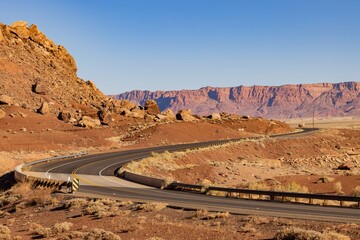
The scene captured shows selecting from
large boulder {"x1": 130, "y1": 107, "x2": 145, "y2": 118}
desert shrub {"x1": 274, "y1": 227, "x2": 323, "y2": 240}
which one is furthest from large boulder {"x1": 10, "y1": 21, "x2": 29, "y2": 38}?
desert shrub {"x1": 274, "y1": 227, "x2": 323, "y2": 240}

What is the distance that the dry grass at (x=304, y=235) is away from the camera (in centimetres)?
1380

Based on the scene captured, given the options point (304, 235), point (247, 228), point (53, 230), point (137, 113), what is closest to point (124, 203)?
point (53, 230)

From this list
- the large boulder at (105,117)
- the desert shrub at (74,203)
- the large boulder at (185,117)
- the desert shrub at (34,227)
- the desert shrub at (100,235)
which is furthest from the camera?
the large boulder at (185,117)

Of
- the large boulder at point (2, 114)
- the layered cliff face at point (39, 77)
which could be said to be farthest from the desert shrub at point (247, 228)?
the layered cliff face at point (39, 77)

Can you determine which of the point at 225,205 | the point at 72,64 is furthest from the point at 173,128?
the point at 225,205

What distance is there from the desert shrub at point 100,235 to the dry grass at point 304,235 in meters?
6.16

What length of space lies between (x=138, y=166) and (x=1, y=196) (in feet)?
48.7

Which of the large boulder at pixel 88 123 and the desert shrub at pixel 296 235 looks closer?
the desert shrub at pixel 296 235

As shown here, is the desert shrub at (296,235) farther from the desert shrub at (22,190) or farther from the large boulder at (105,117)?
the large boulder at (105,117)

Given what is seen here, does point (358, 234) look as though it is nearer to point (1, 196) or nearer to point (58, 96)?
point (1, 196)

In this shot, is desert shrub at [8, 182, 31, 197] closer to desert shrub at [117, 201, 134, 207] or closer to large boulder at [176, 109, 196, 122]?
desert shrub at [117, 201, 134, 207]

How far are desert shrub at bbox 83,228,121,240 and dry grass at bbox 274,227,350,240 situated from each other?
616 cm

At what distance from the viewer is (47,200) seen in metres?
25.5

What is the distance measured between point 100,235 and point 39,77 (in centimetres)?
8933
